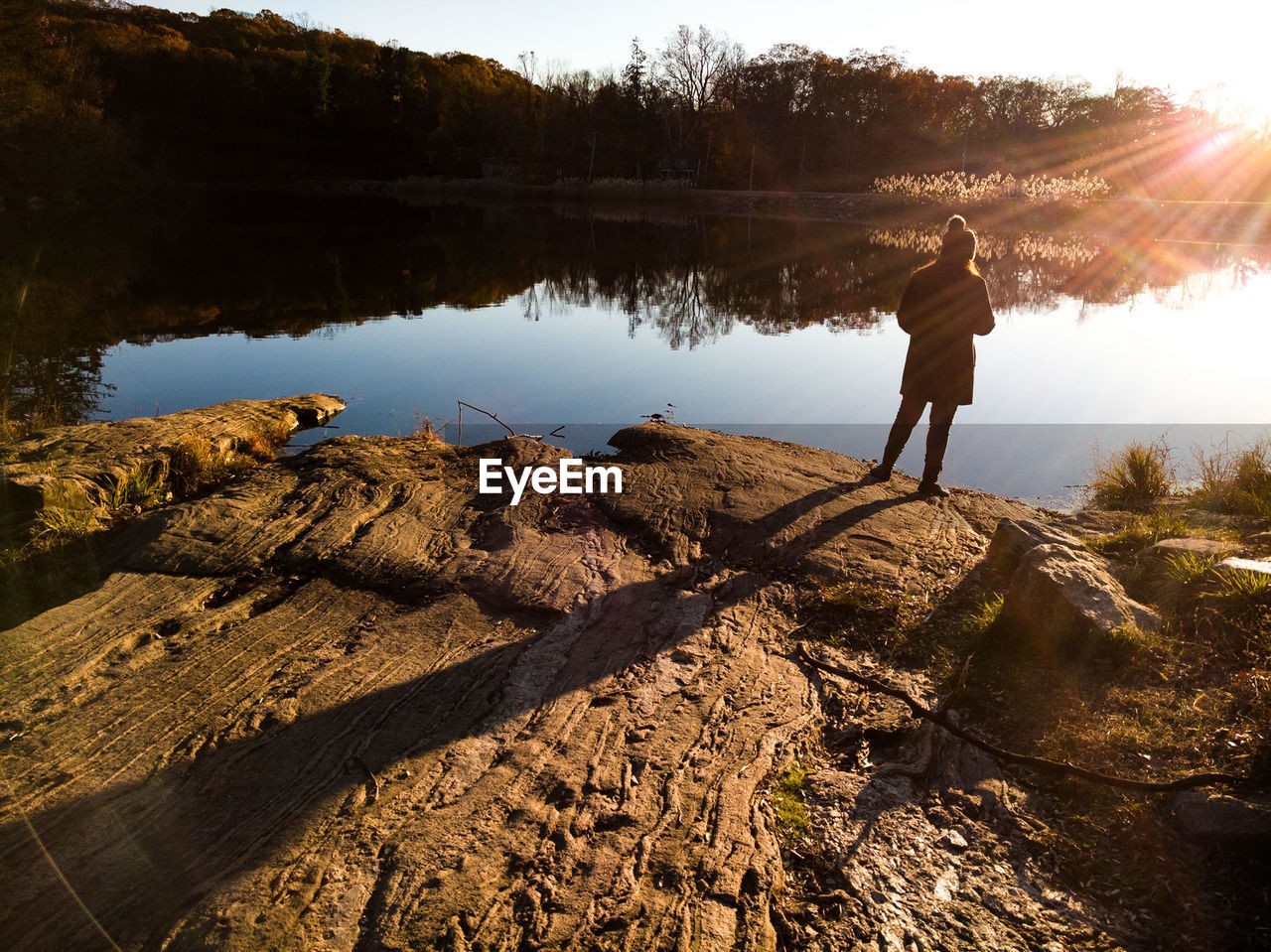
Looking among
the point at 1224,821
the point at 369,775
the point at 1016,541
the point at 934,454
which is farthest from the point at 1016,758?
the point at 934,454

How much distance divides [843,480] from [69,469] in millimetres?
5873

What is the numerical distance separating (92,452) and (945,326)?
264 inches

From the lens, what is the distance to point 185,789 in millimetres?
2691

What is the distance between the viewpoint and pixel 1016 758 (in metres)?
3.13

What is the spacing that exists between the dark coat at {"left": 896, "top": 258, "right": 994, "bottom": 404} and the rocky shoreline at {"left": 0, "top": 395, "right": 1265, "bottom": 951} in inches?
63.7

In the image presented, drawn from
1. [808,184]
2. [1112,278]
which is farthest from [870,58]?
[1112,278]

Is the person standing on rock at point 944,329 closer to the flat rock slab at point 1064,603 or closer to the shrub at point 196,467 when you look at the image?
the flat rock slab at point 1064,603

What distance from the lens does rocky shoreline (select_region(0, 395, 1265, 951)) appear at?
233 centimetres

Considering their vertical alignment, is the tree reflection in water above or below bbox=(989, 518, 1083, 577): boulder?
above

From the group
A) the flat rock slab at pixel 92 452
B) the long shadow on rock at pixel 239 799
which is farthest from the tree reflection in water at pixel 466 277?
the long shadow on rock at pixel 239 799

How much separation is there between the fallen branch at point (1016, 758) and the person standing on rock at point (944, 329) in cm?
283

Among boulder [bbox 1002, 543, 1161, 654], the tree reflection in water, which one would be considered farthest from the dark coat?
the tree reflection in water

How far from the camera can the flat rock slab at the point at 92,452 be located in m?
4.64

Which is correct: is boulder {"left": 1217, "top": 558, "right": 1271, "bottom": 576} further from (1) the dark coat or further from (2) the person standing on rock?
(1) the dark coat
